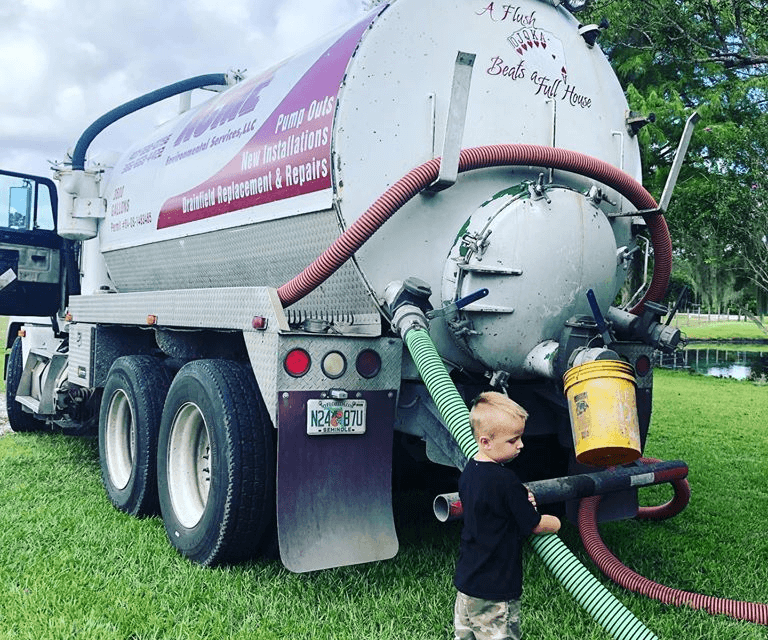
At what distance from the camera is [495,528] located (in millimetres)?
2650

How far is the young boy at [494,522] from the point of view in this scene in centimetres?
263

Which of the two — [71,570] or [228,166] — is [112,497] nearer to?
[71,570]

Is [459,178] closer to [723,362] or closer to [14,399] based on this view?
[14,399]

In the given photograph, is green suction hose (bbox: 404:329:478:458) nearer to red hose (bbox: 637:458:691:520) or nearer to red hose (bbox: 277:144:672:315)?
red hose (bbox: 277:144:672:315)

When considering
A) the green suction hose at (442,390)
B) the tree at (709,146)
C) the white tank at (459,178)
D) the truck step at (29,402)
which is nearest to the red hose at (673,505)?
the white tank at (459,178)

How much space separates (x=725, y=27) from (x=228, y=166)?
5.35 m

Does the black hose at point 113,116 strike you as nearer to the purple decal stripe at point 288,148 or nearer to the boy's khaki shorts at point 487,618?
the purple decal stripe at point 288,148

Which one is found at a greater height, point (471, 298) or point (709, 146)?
point (709, 146)

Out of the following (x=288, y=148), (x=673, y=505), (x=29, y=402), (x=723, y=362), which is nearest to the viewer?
(x=288, y=148)

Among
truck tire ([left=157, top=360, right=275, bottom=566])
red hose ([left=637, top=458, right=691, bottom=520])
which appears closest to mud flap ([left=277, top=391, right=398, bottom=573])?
truck tire ([left=157, top=360, right=275, bottom=566])

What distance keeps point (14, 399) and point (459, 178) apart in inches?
249

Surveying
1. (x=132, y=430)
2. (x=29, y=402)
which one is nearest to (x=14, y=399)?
(x=29, y=402)

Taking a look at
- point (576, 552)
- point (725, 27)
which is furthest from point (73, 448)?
point (725, 27)

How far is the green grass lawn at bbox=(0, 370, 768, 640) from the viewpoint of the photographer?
132 inches
